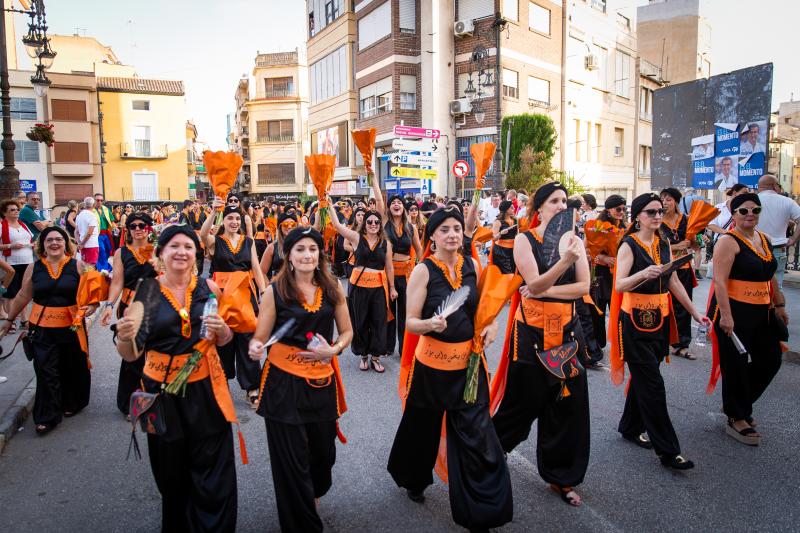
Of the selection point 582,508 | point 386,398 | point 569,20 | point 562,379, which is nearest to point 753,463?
point 582,508

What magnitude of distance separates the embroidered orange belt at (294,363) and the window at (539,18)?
31.4 metres

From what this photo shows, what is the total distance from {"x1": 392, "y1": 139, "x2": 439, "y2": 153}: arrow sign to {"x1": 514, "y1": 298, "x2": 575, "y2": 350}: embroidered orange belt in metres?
12.5

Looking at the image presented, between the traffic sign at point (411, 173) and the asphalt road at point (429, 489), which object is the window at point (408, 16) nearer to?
the traffic sign at point (411, 173)

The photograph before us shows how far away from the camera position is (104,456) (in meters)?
4.87

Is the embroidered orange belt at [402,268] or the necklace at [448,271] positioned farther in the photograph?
the embroidered orange belt at [402,268]

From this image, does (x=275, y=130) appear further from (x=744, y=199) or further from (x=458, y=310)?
(x=458, y=310)

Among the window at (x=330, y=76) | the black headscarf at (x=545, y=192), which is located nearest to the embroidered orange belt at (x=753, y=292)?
the black headscarf at (x=545, y=192)

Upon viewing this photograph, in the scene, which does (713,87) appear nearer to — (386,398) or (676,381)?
(676,381)

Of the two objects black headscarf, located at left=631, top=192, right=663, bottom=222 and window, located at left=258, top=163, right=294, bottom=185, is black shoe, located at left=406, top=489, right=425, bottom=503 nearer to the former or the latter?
black headscarf, located at left=631, top=192, right=663, bottom=222

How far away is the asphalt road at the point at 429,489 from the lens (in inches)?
147

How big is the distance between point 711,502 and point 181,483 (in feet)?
11.4

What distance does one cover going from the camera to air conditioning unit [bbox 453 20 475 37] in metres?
29.0

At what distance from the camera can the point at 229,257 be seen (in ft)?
20.8

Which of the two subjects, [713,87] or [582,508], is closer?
[582,508]
